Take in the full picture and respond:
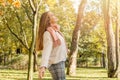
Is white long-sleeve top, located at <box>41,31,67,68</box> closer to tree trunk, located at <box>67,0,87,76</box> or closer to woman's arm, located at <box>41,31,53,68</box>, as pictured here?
woman's arm, located at <box>41,31,53,68</box>

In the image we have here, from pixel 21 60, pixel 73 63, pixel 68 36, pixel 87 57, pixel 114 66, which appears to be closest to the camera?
pixel 114 66

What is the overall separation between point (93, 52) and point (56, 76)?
197 feet

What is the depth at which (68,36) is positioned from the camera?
2279 inches

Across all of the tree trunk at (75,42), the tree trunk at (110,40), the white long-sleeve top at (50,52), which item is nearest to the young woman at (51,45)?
the white long-sleeve top at (50,52)

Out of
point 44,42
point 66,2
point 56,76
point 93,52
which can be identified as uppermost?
point 66,2

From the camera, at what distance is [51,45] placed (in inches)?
261

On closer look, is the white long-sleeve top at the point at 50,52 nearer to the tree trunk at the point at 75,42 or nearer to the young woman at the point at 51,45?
the young woman at the point at 51,45

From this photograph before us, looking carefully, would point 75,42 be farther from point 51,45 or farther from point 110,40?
point 51,45

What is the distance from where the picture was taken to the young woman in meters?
6.61

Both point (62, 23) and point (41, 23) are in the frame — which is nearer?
point (41, 23)

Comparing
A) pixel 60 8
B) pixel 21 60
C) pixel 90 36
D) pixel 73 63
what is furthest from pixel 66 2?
pixel 73 63

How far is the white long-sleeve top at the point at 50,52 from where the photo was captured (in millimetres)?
6543

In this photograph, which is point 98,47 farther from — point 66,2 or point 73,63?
point 73,63

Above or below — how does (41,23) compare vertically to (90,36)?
below
